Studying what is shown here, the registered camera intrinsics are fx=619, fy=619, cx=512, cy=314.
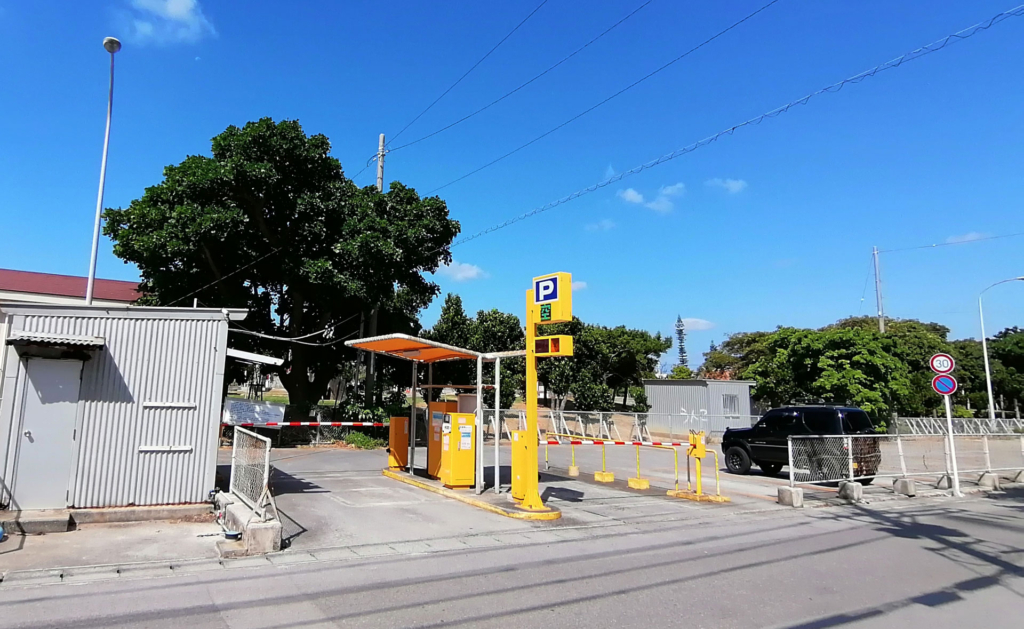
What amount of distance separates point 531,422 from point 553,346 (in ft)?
4.96

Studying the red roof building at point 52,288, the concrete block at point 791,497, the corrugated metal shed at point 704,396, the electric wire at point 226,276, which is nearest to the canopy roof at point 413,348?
the concrete block at point 791,497

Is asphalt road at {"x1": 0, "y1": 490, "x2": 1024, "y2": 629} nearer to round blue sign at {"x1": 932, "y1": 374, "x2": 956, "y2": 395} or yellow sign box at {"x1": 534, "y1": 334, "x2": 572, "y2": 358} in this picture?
yellow sign box at {"x1": 534, "y1": 334, "x2": 572, "y2": 358}

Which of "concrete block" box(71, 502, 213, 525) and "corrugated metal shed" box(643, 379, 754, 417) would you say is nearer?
"concrete block" box(71, 502, 213, 525)

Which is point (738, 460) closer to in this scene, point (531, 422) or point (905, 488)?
point (905, 488)

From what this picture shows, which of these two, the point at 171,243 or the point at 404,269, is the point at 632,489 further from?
the point at 171,243

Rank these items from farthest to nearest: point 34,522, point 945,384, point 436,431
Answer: point 945,384 → point 436,431 → point 34,522

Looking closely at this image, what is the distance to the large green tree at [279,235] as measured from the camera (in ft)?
75.6

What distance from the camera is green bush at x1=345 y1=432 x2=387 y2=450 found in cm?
2408

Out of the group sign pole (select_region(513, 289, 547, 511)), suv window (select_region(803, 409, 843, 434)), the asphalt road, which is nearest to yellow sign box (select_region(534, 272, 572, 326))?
sign pole (select_region(513, 289, 547, 511))

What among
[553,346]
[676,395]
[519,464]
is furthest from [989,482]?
[676,395]

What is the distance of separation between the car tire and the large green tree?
556 inches

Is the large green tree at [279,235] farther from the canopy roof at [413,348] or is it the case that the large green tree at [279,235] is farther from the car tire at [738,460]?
the car tire at [738,460]

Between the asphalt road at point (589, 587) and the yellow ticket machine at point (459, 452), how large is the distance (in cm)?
370

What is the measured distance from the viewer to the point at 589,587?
21.4 feet
